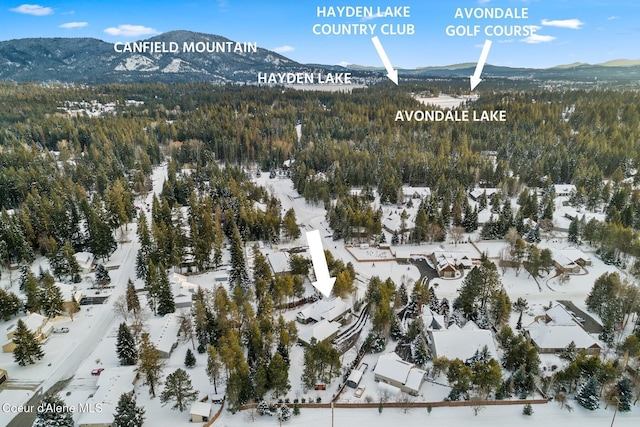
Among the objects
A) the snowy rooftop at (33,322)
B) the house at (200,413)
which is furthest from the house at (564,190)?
the snowy rooftop at (33,322)

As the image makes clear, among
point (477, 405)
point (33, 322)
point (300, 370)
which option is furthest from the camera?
point (33, 322)

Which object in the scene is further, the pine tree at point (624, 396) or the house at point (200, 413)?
the pine tree at point (624, 396)

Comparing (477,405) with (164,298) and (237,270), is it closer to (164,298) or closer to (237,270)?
(237,270)

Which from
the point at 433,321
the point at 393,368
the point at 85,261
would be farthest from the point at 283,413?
the point at 85,261

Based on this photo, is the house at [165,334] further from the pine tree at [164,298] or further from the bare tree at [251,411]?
the bare tree at [251,411]

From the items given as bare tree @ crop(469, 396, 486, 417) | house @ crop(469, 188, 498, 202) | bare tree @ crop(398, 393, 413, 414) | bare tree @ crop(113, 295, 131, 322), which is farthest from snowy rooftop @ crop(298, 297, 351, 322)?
house @ crop(469, 188, 498, 202)
